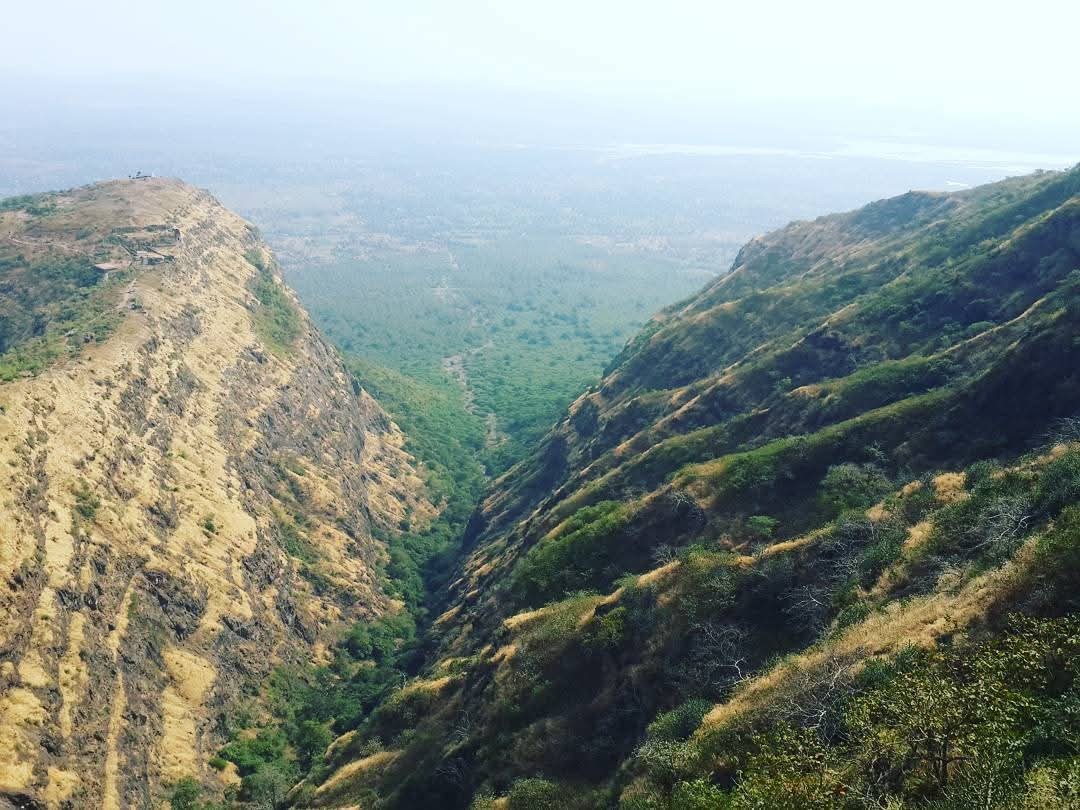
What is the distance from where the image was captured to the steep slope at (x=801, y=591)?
2095 cm

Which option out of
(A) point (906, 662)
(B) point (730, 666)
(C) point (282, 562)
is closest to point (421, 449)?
(C) point (282, 562)

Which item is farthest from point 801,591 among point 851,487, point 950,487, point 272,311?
point 272,311

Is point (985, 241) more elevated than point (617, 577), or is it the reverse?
point (985, 241)

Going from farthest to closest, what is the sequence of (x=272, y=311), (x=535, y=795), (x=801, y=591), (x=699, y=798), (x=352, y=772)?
(x=272, y=311)
(x=352, y=772)
(x=801, y=591)
(x=535, y=795)
(x=699, y=798)

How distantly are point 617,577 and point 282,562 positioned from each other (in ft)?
146

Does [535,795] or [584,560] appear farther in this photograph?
[584,560]

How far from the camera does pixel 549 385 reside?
183750 mm

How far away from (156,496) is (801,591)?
59.2 meters

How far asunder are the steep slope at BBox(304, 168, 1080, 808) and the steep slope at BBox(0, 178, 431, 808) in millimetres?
15072

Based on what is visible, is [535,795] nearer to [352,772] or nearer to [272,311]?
[352,772]

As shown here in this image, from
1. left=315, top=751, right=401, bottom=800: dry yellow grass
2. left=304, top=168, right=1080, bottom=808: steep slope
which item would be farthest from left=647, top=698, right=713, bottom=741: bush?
left=315, top=751, right=401, bottom=800: dry yellow grass

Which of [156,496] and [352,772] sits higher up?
[156,496]

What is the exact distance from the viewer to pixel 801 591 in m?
35.7

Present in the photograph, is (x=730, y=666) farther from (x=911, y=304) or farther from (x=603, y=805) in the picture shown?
(x=911, y=304)
